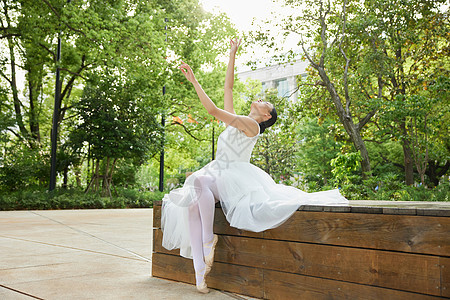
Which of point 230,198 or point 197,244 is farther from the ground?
point 230,198

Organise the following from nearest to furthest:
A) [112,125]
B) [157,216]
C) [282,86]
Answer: [157,216], [112,125], [282,86]

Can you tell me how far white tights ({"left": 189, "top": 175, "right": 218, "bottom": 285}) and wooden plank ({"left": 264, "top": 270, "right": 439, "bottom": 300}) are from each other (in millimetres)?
505

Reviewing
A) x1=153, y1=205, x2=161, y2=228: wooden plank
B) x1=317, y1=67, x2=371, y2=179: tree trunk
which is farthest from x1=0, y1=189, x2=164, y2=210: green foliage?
x1=153, y1=205, x2=161, y2=228: wooden plank

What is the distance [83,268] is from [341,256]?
8.35 ft

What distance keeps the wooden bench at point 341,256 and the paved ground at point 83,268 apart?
25 centimetres

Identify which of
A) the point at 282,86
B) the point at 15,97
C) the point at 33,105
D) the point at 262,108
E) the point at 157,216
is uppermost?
the point at 282,86

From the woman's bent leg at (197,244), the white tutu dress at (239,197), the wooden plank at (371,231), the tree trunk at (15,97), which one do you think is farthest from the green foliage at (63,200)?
the wooden plank at (371,231)

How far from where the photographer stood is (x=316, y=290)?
247 centimetres

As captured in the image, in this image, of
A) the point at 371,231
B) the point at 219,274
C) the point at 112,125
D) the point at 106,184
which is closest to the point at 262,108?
the point at 219,274

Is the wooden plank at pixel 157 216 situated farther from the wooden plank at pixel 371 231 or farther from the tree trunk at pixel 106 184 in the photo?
the tree trunk at pixel 106 184

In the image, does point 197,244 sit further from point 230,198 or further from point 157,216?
point 157,216

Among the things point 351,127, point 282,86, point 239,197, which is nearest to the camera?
point 239,197

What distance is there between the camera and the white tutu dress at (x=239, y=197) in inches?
108

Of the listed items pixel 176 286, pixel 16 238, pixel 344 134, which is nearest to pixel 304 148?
pixel 344 134
